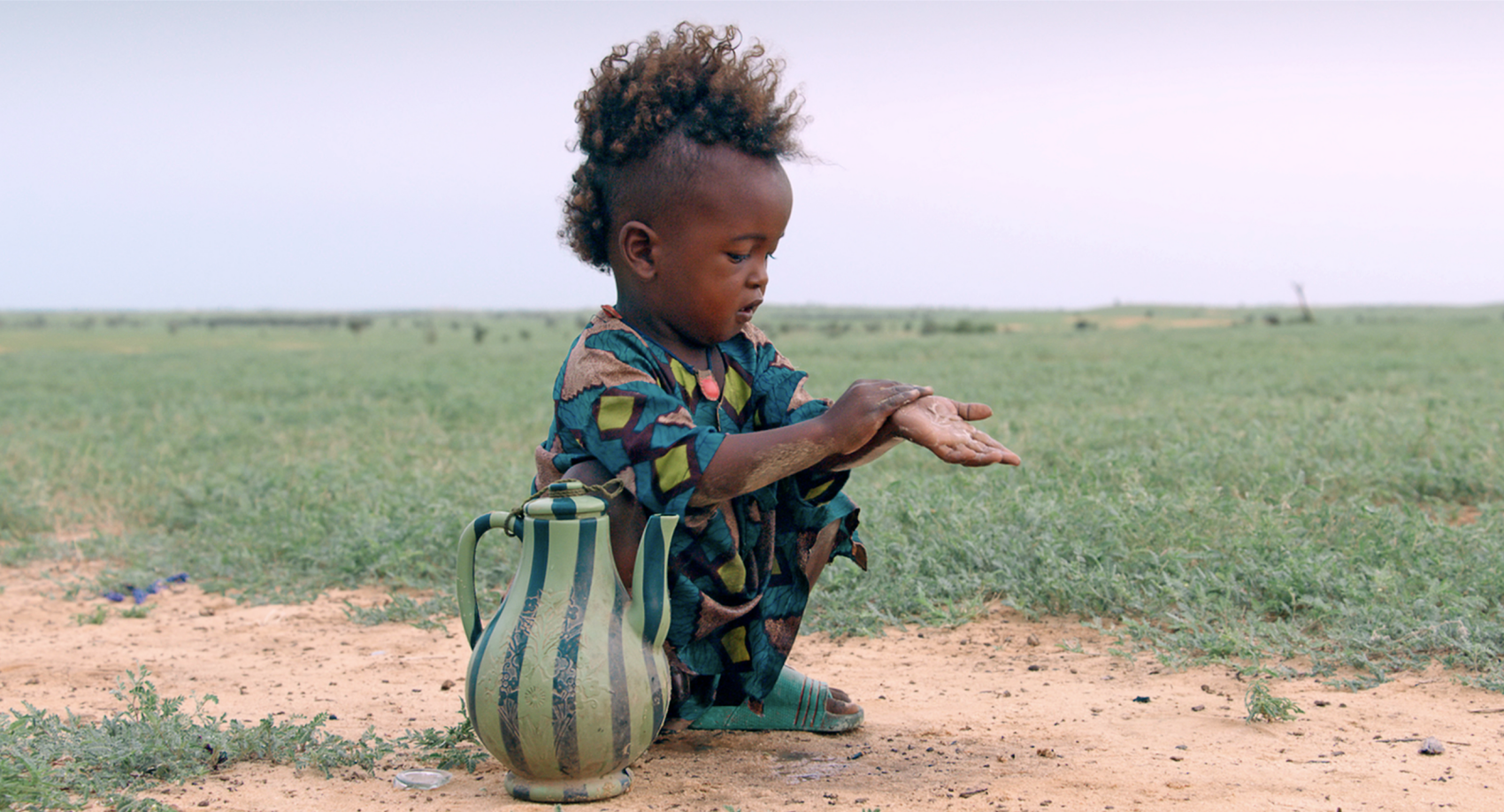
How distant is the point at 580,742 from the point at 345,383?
1526cm

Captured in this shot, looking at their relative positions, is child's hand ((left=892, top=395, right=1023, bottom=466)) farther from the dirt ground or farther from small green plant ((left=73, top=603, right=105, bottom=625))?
small green plant ((left=73, top=603, right=105, bottom=625))

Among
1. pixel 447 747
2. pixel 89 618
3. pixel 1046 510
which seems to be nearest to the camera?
pixel 447 747

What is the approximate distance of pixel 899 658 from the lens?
386 cm

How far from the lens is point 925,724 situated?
315 centimetres

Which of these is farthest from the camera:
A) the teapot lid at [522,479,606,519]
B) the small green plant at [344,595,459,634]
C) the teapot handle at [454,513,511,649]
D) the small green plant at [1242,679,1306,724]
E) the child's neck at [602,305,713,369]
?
the small green plant at [344,595,459,634]

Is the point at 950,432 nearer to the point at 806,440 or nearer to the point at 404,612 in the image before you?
the point at 806,440

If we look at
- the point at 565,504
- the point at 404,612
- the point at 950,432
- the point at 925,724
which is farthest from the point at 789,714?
the point at 404,612

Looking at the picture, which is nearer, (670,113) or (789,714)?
(670,113)

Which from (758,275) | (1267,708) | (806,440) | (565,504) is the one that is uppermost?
(758,275)

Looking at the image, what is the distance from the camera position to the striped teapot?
2.43 meters

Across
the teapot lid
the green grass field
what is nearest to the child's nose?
the teapot lid

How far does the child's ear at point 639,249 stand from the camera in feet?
8.59

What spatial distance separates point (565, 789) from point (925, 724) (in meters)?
1.08

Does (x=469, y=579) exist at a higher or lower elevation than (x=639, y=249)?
lower
